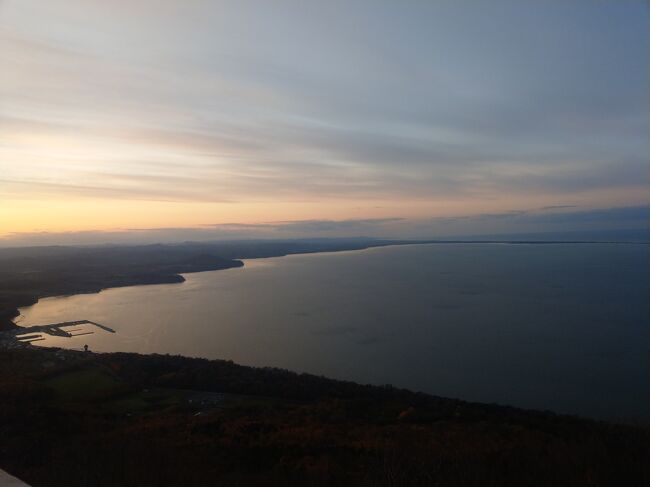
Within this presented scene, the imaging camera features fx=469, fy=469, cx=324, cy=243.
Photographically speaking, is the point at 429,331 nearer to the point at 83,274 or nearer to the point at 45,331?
the point at 45,331

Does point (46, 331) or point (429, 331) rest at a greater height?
point (46, 331)

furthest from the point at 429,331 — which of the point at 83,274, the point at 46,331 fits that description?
the point at 83,274

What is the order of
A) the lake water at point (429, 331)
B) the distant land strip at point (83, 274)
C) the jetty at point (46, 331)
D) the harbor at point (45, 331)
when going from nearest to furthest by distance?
the lake water at point (429, 331), the harbor at point (45, 331), the jetty at point (46, 331), the distant land strip at point (83, 274)

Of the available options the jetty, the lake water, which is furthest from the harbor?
the lake water

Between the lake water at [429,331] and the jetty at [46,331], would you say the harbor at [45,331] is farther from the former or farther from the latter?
the lake water at [429,331]

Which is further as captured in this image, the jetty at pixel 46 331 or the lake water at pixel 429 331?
the jetty at pixel 46 331

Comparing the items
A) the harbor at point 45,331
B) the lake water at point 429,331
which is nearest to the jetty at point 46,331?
the harbor at point 45,331

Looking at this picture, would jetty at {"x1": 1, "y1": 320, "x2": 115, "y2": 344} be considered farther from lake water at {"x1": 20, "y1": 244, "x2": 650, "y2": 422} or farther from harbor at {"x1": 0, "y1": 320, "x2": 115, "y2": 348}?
lake water at {"x1": 20, "y1": 244, "x2": 650, "y2": 422}

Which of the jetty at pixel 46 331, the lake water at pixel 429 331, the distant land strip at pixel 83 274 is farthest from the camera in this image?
the distant land strip at pixel 83 274
